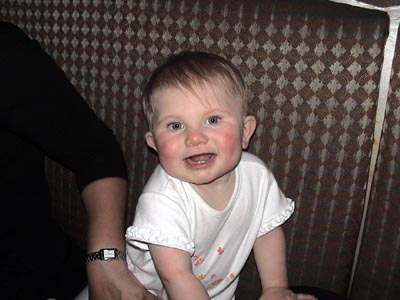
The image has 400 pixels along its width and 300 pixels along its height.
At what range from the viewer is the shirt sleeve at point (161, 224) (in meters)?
0.97

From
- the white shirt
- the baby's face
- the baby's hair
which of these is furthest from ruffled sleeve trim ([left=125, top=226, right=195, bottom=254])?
the baby's hair

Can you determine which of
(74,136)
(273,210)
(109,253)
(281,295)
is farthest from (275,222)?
(74,136)

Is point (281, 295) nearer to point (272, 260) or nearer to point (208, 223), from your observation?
point (272, 260)

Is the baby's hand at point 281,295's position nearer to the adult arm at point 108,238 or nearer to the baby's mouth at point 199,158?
the adult arm at point 108,238

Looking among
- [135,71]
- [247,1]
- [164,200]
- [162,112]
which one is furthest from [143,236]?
[247,1]

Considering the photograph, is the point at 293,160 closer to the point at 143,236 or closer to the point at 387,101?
the point at 387,101

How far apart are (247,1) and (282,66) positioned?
17 cm

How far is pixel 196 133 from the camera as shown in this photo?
96 cm

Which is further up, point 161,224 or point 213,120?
point 213,120

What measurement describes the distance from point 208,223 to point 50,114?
0.45m

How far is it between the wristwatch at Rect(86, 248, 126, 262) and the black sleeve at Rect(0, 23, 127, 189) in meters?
0.19

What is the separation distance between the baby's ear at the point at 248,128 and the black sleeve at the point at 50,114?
334mm

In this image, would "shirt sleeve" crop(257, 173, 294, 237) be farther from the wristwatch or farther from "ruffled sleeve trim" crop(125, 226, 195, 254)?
the wristwatch

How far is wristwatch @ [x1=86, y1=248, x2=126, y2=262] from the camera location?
1104 millimetres
